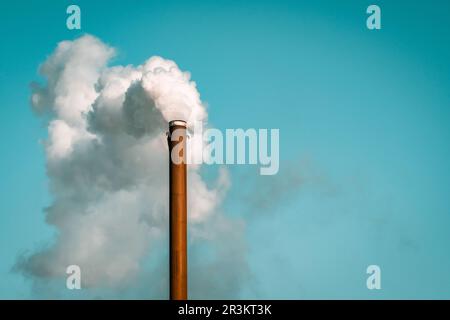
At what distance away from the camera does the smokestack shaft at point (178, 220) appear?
20.5 meters

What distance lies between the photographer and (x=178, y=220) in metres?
20.9

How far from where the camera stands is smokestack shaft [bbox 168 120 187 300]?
2055cm
